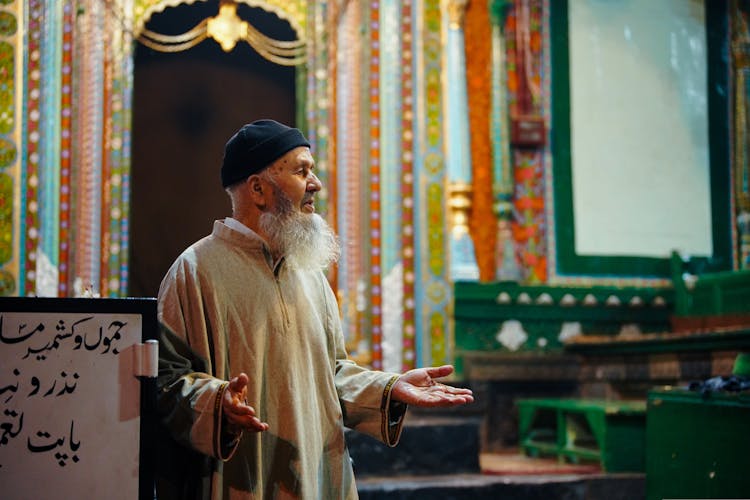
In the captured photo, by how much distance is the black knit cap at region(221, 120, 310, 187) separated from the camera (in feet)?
7.93

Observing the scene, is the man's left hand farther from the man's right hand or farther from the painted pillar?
the painted pillar

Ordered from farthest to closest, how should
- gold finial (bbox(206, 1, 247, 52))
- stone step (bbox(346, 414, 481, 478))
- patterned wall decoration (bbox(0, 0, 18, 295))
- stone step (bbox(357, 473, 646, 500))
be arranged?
gold finial (bbox(206, 1, 247, 52)), patterned wall decoration (bbox(0, 0, 18, 295)), stone step (bbox(346, 414, 481, 478)), stone step (bbox(357, 473, 646, 500))

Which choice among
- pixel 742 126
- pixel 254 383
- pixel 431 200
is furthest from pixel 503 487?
pixel 742 126

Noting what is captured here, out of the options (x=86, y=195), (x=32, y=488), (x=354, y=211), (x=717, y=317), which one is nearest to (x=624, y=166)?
(x=717, y=317)

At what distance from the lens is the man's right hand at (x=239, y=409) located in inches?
78.4

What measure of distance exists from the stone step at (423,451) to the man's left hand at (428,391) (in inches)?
90.4

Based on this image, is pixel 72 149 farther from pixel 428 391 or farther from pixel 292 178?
pixel 428 391

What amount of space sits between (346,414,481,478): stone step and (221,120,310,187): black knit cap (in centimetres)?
246

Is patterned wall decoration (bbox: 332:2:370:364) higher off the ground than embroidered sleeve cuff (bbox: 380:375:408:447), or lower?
higher

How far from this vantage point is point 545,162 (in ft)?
22.2

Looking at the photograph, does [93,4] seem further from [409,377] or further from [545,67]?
[409,377]

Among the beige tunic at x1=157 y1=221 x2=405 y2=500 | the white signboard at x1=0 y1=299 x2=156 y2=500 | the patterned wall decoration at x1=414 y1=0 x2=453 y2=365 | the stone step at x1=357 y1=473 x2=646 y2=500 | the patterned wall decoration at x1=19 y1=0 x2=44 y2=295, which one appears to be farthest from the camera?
the patterned wall decoration at x1=414 y1=0 x2=453 y2=365

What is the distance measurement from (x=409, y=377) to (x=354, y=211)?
3.71m

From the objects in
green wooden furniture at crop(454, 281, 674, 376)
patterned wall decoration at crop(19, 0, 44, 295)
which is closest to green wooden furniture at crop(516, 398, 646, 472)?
green wooden furniture at crop(454, 281, 674, 376)
